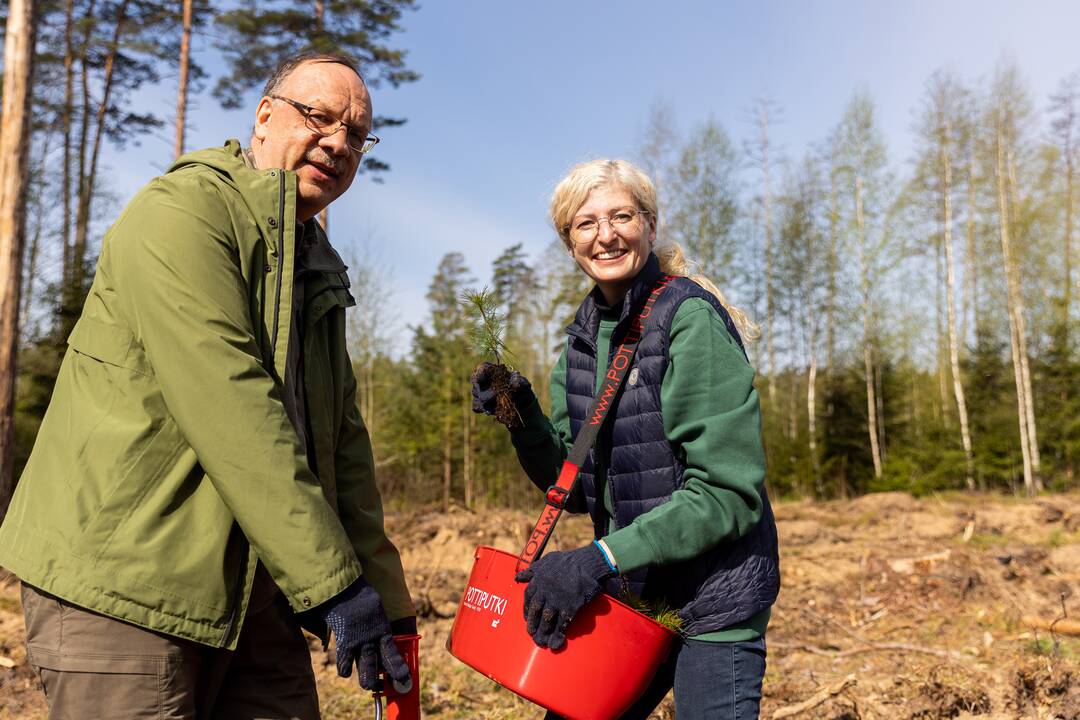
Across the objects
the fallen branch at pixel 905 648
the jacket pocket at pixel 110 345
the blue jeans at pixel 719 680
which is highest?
the jacket pocket at pixel 110 345

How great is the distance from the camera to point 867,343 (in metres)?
19.6

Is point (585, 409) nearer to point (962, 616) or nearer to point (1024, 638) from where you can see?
point (1024, 638)

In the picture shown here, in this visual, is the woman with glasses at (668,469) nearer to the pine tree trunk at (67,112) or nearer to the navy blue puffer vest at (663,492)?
the navy blue puffer vest at (663,492)

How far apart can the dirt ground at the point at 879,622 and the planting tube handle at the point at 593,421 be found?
34.6 inches

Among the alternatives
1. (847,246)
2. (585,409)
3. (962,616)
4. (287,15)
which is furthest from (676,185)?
(585,409)

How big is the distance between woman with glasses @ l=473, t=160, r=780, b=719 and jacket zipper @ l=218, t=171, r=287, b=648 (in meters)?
0.58

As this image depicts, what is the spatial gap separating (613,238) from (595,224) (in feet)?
0.23

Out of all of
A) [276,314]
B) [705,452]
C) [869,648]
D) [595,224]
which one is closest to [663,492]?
[705,452]

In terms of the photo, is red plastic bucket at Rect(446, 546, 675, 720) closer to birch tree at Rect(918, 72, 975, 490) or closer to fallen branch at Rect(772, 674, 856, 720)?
fallen branch at Rect(772, 674, 856, 720)

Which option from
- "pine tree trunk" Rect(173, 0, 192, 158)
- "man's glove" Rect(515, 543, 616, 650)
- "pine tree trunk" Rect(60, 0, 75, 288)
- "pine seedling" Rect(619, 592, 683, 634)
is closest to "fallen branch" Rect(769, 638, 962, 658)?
"pine seedling" Rect(619, 592, 683, 634)

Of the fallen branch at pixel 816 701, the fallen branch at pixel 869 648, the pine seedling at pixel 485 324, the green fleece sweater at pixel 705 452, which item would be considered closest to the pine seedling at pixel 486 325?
the pine seedling at pixel 485 324

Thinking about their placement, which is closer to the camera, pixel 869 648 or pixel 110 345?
pixel 110 345

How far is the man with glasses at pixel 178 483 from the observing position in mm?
1481

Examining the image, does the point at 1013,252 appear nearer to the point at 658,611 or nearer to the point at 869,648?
the point at 869,648
